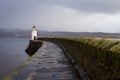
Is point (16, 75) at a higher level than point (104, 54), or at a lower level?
lower

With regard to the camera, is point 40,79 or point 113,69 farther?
point 40,79

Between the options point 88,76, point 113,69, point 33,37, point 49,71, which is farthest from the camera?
point 33,37

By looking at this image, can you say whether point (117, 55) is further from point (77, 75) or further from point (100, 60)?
point (77, 75)

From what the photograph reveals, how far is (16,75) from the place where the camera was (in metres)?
11.2

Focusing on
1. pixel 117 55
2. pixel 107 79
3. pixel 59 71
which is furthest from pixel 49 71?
pixel 117 55

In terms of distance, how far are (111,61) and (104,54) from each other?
0.74 meters

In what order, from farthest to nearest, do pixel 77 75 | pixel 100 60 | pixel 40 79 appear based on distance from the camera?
pixel 77 75 → pixel 40 79 → pixel 100 60

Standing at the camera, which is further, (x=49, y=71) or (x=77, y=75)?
(x=49, y=71)

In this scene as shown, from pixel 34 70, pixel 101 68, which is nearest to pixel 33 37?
pixel 34 70

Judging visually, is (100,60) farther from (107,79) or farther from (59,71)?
(59,71)

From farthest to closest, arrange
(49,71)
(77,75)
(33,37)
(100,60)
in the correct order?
(33,37)
(49,71)
(77,75)
(100,60)

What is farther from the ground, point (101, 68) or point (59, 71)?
point (101, 68)

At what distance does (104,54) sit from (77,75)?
510 centimetres

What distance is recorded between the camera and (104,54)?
6.77m
